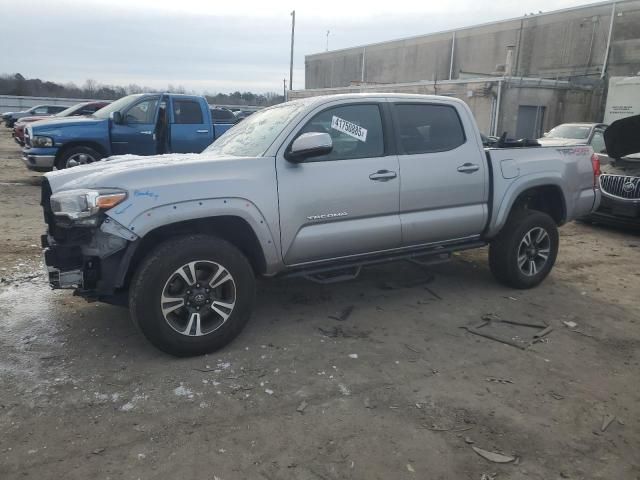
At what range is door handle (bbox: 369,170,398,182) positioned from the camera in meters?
4.36

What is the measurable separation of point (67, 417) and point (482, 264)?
491 centimetres

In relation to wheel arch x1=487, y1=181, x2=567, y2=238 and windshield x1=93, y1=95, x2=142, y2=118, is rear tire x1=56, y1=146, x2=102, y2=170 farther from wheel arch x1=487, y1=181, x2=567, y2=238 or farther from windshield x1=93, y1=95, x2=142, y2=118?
wheel arch x1=487, y1=181, x2=567, y2=238

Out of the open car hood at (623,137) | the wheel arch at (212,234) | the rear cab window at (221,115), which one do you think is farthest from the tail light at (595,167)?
the rear cab window at (221,115)

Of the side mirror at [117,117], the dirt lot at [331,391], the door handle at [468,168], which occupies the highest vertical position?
the side mirror at [117,117]

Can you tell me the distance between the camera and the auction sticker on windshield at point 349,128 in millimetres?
4367

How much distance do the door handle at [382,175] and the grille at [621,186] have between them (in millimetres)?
5587

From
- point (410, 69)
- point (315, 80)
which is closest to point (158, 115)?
point (410, 69)

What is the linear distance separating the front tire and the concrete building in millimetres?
18157

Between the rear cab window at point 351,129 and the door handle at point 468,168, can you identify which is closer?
the rear cab window at point 351,129

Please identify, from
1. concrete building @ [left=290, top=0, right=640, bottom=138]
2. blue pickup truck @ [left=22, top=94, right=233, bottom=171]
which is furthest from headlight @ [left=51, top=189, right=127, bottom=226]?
concrete building @ [left=290, top=0, right=640, bottom=138]

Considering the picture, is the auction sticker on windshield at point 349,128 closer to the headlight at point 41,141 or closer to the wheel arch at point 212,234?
the wheel arch at point 212,234

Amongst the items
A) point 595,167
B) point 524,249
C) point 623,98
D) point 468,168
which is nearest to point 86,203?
point 468,168

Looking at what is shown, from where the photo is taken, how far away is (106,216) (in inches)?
139

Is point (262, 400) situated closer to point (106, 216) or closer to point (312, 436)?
point (312, 436)
